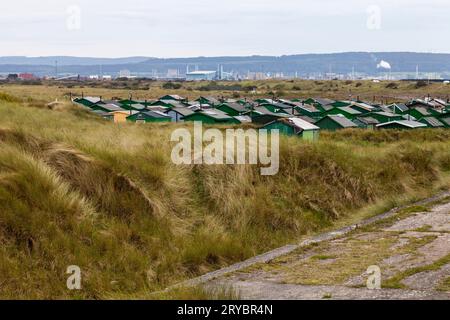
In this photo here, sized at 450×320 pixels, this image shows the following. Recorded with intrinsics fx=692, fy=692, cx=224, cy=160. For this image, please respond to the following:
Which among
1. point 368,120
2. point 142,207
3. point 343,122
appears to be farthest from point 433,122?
point 142,207

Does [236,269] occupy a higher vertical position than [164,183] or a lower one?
lower

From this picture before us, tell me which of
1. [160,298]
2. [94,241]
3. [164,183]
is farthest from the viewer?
[164,183]

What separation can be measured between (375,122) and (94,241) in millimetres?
49673

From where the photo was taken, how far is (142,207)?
50.4 ft

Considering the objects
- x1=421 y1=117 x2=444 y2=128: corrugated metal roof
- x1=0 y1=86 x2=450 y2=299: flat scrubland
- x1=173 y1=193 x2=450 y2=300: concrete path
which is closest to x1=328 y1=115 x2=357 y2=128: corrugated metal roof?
x1=421 y1=117 x2=444 y2=128: corrugated metal roof

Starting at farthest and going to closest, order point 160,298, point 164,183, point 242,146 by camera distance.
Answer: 1. point 242,146
2. point 164,183
3. point 160,298

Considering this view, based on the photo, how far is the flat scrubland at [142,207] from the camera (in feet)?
40.0

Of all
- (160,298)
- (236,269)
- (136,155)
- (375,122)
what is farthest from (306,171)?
(375,122)

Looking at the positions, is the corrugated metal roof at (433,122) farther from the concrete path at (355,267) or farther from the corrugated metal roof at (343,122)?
the concrete path at (355,267)

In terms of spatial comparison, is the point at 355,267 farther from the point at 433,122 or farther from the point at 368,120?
the point at 433,122

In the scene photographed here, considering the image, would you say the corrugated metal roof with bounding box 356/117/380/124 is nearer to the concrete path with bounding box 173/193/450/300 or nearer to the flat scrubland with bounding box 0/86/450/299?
the flat scrubland with bounding box 0/86/450/299

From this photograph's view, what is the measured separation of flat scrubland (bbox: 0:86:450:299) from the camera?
40.0ft
